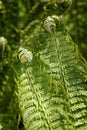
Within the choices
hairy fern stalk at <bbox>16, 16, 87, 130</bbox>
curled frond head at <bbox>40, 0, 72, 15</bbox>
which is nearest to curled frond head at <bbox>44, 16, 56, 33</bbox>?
hairy fern stalk at <bbox>16, 16, 87, 130</bbox>

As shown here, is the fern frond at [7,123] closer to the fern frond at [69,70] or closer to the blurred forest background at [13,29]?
the blurred forest background at [13,29]

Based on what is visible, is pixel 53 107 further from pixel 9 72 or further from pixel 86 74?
pixel 9 72

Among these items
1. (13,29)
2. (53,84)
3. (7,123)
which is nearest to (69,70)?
(53,84)

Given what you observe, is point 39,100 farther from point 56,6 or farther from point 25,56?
point 56,6

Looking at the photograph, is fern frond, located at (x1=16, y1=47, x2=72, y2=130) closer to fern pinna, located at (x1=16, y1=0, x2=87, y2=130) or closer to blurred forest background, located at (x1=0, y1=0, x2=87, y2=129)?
fern pinna, located at (x1=16, y1=0, x2=87, y2=130)

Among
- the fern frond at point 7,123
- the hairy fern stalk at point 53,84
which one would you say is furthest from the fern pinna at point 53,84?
the fern frond at point 7,123
